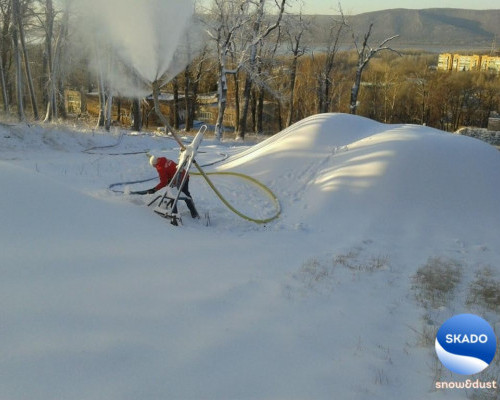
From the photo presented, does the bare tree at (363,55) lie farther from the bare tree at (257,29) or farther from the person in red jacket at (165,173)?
the person in red jacket at (165,173)

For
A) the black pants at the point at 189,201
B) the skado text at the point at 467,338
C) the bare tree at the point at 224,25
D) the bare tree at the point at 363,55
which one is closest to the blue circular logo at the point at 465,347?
the skado text at the point at 467,338

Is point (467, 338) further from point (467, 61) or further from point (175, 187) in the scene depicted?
point (467, 61)

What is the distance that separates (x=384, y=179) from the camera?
9.58 m

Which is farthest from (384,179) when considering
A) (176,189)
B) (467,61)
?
(467,61)

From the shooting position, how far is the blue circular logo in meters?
3.62

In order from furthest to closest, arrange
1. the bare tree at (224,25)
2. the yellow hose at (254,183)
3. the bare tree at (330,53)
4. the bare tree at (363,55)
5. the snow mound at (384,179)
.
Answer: the bare tree at (330,53), the bare tree at (363,55), the bare tree at (224,25), the snow mound at (384,179), the yellow hose at (254,183)

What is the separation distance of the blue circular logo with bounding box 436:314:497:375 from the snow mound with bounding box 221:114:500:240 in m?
3.82

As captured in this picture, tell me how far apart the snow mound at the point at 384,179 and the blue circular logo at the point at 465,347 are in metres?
3.82

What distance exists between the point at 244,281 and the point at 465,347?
238cm

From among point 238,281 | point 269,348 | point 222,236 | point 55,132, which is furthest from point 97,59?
point 269,348

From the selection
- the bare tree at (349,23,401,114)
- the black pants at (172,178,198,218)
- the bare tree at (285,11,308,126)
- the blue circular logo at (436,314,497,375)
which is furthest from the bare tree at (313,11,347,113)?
the blue circular logo at (436,314,497,375)

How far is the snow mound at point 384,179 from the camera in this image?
8492mm

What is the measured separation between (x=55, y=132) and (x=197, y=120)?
30100 mm

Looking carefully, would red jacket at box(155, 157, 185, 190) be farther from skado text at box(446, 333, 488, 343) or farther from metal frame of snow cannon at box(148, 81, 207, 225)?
skado text at box(446, 333, 488, 343)
